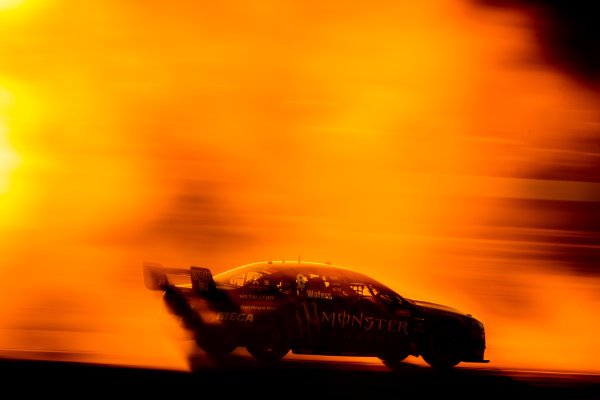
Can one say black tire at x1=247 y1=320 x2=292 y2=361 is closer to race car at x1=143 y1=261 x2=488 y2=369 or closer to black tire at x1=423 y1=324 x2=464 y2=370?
race car at x1=143 y1=261 x2=488 y2=369

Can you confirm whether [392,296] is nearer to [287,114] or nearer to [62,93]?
[287,114]

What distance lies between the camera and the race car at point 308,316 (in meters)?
7.12

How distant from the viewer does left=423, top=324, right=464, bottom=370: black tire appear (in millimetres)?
7621

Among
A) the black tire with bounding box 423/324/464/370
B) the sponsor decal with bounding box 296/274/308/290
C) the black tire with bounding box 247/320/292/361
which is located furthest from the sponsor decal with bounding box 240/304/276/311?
the black tire with bounding box 423/324/464/370

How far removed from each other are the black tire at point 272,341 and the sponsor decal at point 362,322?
0.43 meters

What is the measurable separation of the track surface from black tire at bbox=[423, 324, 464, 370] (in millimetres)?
968

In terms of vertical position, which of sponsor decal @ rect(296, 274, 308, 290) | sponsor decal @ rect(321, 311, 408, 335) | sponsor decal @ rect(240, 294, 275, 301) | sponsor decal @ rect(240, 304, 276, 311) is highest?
sponsor decal @ rect(296, 274, 308, 290)

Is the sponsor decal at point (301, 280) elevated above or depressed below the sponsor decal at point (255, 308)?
above

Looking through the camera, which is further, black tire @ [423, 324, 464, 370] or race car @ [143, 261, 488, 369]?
black tire @ [423, 324, 464, 370]

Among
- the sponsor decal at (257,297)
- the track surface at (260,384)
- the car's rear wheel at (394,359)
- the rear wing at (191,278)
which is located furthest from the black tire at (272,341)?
the car's rear wheel at (394,359)

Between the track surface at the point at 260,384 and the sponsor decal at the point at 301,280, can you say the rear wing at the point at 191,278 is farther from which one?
the sponsor decal at the point at 301,280

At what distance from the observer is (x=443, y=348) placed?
7629 millimetres

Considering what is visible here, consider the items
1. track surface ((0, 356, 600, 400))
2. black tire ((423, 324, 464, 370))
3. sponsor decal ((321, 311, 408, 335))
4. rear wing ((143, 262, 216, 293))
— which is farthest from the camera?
black tire ((423, 324, 464, 370))

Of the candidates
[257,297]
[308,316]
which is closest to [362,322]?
[308,316]
